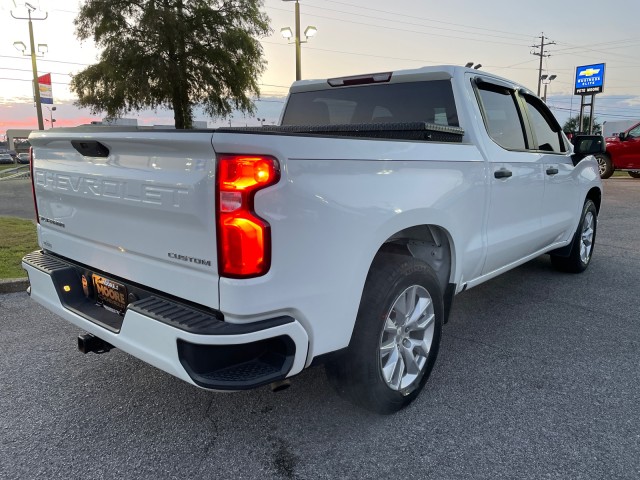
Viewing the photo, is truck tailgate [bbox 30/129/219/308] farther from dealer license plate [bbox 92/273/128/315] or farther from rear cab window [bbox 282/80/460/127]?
rear cab window [bbox 282/80/460/127]

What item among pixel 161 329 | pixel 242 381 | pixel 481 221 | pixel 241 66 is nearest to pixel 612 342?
pixel 481 221

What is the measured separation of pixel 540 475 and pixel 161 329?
177 centimetres

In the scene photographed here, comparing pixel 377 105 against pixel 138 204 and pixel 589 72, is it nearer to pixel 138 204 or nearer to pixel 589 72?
pixel 138 204

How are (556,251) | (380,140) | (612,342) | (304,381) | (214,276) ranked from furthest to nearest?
(556,251), (612,342), (304,381), (380,140), (214,276)

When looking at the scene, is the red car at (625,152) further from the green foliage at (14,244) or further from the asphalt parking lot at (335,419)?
the green foliage at (14,244)

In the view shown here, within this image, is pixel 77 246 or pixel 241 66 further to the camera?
pixel 241 66

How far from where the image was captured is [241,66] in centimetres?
2559

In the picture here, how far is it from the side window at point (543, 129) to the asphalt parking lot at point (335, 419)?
64.5 inches

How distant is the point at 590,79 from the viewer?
1436 inches

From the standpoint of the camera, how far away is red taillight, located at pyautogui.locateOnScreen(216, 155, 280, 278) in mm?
1913

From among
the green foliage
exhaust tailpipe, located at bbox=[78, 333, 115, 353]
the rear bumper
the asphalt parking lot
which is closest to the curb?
the green foliage

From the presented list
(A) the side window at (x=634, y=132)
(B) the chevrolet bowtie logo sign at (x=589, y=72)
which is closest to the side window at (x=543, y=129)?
(A) the side window at (x=634, y=132)

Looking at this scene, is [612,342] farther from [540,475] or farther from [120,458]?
[120,458]

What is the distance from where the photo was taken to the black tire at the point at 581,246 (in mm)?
5348
